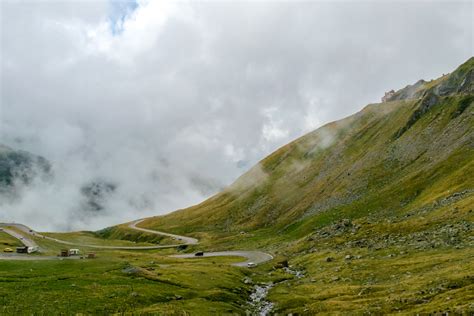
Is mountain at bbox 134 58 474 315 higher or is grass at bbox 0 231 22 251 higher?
grass at bbox 0 231 22 251

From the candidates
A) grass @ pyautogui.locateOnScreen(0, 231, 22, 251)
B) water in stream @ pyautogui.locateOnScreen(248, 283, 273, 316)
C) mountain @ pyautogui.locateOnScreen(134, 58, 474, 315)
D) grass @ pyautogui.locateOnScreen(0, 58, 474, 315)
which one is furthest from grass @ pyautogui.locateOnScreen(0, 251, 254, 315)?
grass @ pyautogui.locateOnScreen(0, 231, 22, 251)

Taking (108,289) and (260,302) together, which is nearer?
(108,289)

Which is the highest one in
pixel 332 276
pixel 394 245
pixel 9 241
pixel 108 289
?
pixel 9 241

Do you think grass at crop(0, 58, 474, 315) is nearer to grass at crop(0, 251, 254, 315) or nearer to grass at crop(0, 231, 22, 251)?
grass at crop(0, 251, 254, 315)

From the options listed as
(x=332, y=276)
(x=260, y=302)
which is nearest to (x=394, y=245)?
(x=332, y=276)

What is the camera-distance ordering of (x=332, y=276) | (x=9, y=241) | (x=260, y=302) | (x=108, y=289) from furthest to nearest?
(x=9, y=241)
(x=332, y=276)
(x=260, y=302)
(x=108, y=289)

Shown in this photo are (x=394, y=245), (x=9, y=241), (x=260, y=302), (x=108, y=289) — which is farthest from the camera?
(x=9, y=241)

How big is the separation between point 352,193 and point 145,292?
145084mm

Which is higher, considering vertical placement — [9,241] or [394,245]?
[9,241]

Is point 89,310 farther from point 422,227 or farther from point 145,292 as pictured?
point 422,227

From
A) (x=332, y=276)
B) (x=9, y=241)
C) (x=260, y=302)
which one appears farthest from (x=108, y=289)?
(x=9, y=241)

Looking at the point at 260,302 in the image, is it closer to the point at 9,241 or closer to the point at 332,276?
the point at 332,276

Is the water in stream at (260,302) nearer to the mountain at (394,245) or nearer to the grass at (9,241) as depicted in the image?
the mountain at (394,245)

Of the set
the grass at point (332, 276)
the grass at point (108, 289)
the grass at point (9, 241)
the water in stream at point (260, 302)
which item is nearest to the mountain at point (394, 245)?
the grass at point (332, 276)
